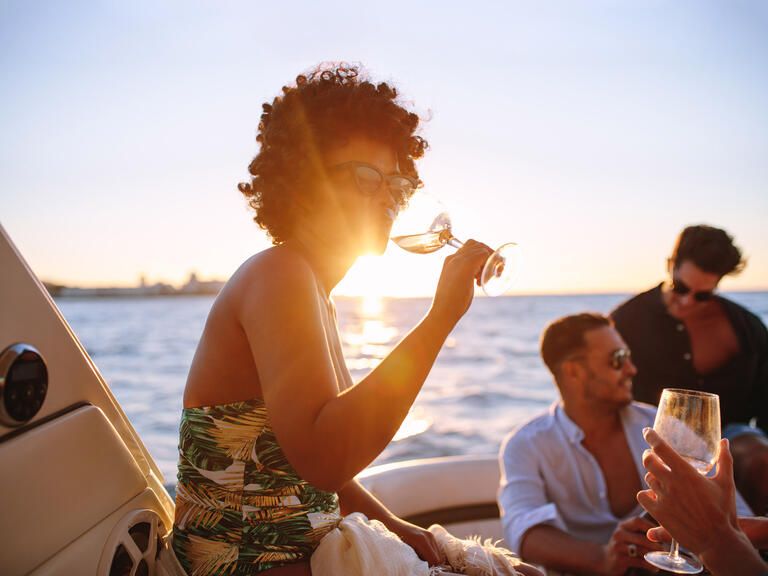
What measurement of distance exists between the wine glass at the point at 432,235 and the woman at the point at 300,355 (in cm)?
13

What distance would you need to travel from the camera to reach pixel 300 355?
1.39 metres

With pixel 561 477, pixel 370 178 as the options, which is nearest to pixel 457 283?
pixel 370 178

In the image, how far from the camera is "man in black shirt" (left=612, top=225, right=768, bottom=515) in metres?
4.27

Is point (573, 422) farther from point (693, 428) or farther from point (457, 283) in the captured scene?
point (457, 283)

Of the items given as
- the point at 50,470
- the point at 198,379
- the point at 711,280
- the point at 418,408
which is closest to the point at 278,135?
the point at 198,379

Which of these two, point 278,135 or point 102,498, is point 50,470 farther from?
point 278,135

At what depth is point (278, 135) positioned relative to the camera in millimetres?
1855

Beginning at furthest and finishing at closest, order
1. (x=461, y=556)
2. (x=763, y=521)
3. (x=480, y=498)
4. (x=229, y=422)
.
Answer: (x=480, y=498)
(x=763, y=521)
(x=461, y=556)
(x=229, y=422)

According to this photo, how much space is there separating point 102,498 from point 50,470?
18 cm

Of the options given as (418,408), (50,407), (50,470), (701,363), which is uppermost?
(50,407)

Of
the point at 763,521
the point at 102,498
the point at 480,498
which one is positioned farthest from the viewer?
the point at 480,498

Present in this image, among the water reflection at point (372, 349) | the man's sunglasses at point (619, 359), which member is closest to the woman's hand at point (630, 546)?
the man's sunglasses at point (619, 359)

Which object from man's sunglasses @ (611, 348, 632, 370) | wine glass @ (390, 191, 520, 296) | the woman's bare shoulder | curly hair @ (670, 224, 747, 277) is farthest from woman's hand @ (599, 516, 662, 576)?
curly hair @ (670, 224, 747, 277)

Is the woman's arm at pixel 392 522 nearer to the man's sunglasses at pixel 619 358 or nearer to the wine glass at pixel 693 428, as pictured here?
the wine glass at pixel 693 428
